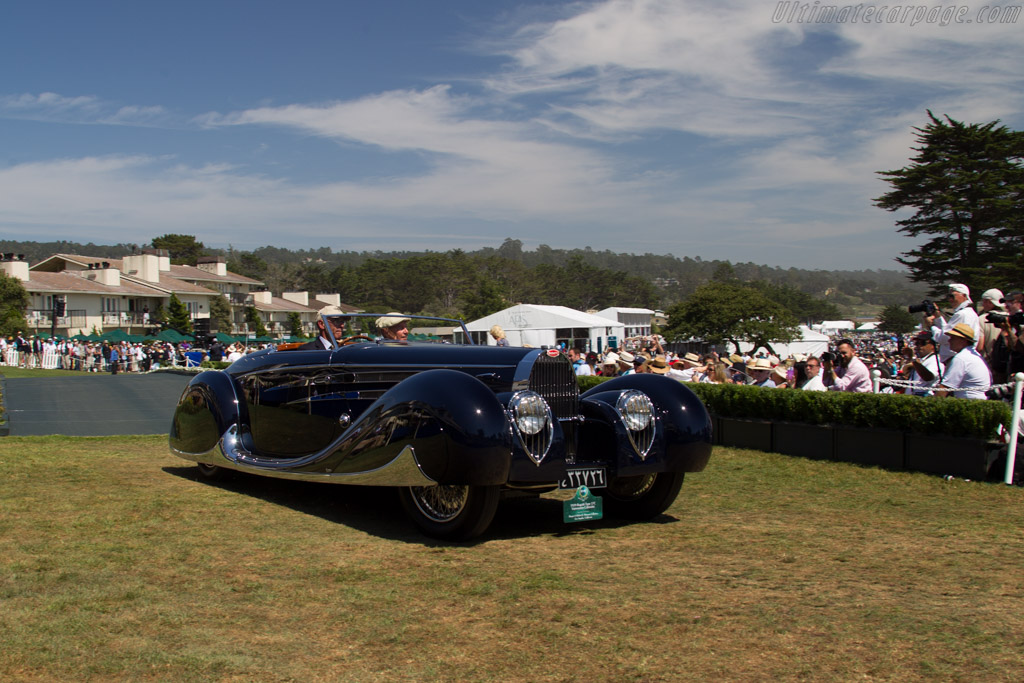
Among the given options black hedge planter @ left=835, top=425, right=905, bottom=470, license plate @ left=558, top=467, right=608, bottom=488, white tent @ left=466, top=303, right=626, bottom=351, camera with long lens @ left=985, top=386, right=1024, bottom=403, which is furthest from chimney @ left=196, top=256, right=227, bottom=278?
license plate @ left=558, top=467, right=608, bottom=488

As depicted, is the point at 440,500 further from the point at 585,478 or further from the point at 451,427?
the point at 585,478

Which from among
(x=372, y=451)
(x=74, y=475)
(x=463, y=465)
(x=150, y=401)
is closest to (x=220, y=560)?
(x=372, y=451)

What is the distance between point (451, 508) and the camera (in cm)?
589

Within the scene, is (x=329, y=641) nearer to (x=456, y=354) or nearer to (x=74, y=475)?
(x=456, y=354)

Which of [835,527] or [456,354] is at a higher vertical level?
[456,354]

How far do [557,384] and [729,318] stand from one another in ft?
233

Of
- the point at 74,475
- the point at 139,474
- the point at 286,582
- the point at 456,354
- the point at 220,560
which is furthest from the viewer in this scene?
the point at 139,474

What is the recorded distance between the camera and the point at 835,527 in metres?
6.43

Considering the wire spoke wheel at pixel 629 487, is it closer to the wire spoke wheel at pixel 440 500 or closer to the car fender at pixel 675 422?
the car fender at pixel 675 422

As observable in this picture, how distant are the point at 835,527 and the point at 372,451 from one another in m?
3.59

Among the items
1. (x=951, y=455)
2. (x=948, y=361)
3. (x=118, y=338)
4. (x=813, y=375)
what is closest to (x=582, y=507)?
(x=951, y=455)

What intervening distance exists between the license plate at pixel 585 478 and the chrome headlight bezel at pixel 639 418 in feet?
1.16

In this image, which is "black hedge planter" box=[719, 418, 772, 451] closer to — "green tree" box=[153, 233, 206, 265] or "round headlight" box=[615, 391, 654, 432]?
"round headlight" box=[615, 391, 654, 432]

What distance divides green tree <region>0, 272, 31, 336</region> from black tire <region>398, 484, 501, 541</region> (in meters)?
56.5
